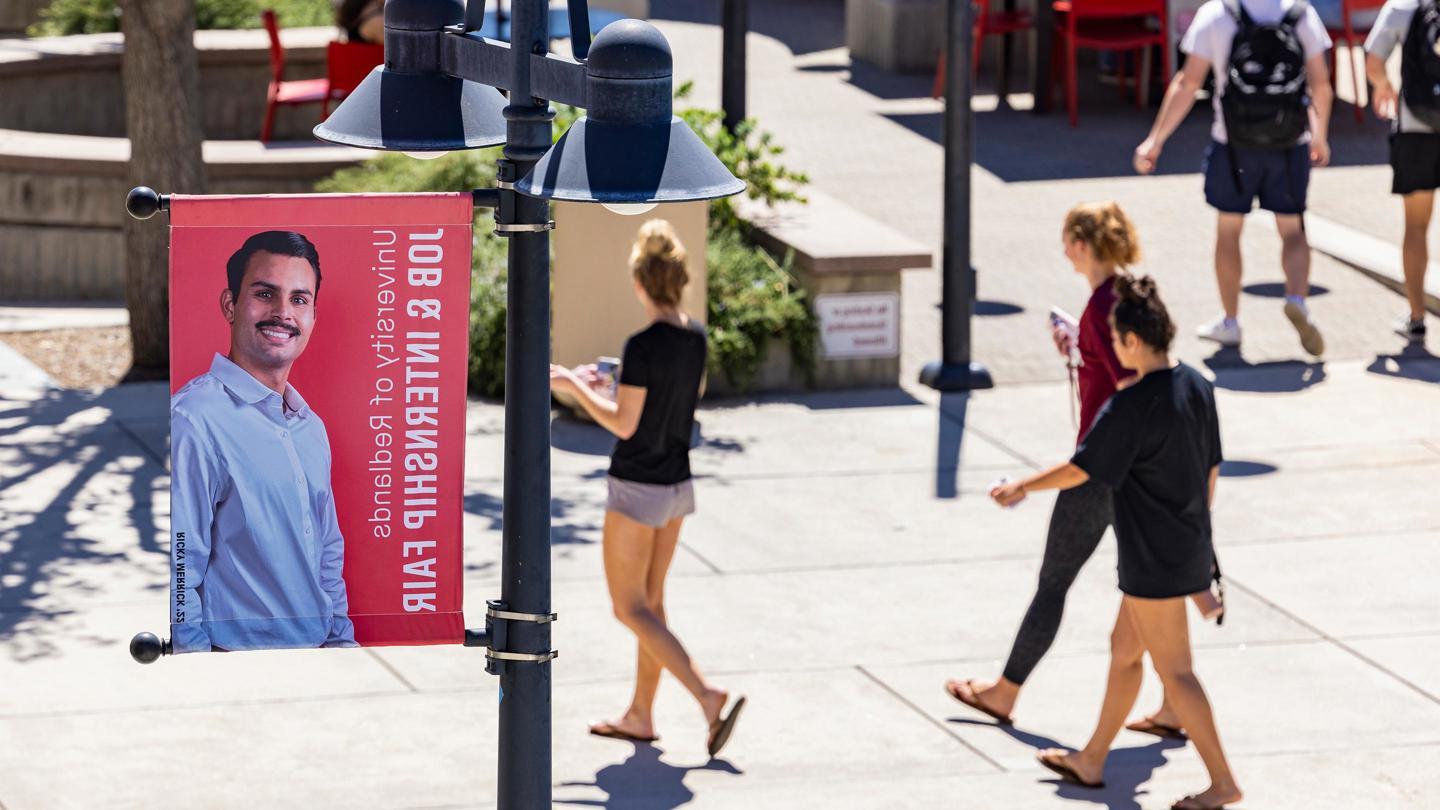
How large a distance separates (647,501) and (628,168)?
104 inches

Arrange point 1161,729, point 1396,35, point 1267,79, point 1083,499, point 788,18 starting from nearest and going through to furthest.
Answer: point 1083,499
point 1161,729
point 1267,79
point 1396,35
point 788,18

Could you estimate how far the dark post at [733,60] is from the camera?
13.5m

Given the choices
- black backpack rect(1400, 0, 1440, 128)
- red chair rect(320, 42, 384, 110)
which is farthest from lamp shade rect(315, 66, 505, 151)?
red chair rect(320, 42, 384, 110)

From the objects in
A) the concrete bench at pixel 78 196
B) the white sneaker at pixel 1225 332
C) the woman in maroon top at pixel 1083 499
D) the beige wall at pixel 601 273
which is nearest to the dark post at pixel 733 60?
the concrete bench at pixel 78 196

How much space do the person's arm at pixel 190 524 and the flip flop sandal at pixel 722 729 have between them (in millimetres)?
2606

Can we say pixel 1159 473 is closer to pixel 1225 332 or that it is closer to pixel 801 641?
pixel 801 641

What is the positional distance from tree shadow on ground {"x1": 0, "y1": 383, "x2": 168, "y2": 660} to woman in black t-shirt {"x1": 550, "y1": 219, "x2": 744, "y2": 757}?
2149mm

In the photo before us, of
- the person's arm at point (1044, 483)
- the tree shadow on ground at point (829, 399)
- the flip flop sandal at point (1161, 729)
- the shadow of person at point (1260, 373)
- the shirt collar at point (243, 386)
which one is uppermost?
the shirt collar at point (243, 386)

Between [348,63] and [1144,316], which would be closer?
[1144,316]

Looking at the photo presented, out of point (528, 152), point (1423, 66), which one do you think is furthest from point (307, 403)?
point (1423, 66)

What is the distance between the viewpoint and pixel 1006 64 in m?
18.5

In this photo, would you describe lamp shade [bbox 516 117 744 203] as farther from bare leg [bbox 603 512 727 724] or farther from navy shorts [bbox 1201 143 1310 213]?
navy shorts [bbox 1201 143 1310 213]

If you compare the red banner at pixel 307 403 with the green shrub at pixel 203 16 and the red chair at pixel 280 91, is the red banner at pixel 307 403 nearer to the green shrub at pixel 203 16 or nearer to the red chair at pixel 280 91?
the red chair at pixel 280 91

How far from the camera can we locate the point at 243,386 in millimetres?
4668
